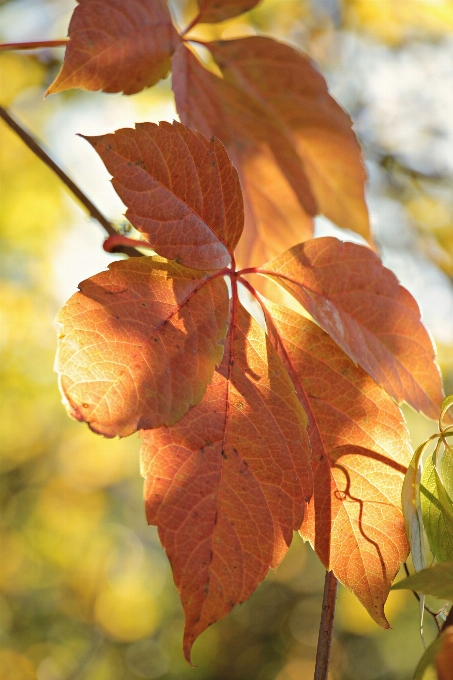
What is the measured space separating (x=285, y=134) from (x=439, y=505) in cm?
53

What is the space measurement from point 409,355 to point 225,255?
0.66 feet

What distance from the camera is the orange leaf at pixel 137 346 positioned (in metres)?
0.39

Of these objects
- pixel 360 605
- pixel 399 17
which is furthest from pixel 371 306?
pixel 360 605

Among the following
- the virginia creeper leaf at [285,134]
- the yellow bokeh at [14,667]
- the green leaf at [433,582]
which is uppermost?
the virginia creeper leaf at [285,134]

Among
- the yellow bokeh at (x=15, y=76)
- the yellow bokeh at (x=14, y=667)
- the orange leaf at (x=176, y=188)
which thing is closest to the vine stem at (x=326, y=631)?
the orange leaf at (x=176, y=188)

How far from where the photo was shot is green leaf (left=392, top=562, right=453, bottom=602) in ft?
1.15

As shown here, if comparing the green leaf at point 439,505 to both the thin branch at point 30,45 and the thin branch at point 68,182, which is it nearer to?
the thin branch at point 68,182

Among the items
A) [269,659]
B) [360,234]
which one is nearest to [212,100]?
[360,234]

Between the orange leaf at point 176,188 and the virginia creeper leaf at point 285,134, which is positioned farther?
the virginia creeper leaf at point 285,134

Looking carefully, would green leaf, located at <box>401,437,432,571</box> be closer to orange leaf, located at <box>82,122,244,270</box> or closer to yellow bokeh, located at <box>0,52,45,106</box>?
orange leaf, located at <box>82,122,244,270</box>

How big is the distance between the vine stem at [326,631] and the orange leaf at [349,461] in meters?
0.01

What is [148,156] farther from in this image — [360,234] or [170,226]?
[360,234]

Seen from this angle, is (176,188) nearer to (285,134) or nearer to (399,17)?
(285,134)

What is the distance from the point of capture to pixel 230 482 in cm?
44
